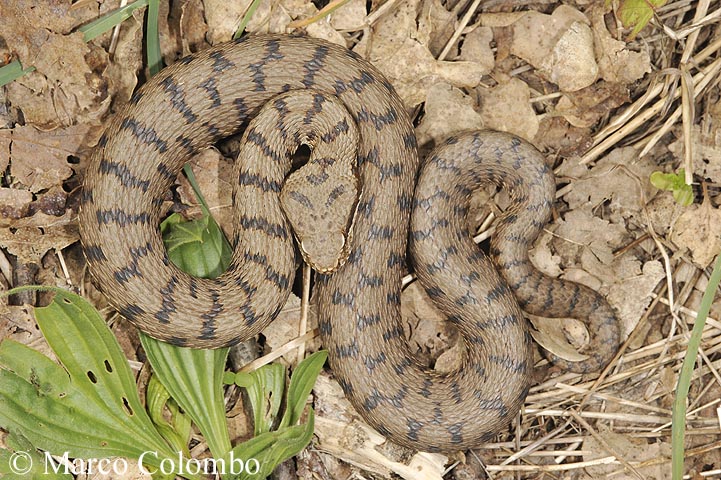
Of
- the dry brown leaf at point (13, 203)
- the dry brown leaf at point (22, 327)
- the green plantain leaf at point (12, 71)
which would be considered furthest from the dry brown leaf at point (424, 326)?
the green plantain leaf at point (12, 71)

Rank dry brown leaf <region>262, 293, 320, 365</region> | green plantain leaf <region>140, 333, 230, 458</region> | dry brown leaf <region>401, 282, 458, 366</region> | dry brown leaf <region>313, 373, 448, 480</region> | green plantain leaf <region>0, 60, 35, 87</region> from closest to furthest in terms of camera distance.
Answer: green plantain leaf <region>0, 60, 35, 87</region> < green plantain leaf <region>140, 333, 230, 458</region> < dry brown leaf <region>313, 373, 448, 480</region> < dry brown leaf <region>262, 293, 320, 365</region> < dry brown leaf <region>401, 282, 458, 366</region>

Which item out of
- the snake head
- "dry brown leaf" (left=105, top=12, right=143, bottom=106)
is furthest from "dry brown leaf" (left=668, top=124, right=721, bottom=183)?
"dry brown leaf" (left=105, top=12, right=143, bottom=106)

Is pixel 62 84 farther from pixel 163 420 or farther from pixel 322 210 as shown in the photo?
pixel 163 420

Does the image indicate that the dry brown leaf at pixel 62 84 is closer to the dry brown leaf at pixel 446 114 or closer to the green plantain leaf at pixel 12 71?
the green plantain leaf at pixel 12 71

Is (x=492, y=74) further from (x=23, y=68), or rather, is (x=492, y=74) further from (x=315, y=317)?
(x=23, y=68)

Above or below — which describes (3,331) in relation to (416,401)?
above

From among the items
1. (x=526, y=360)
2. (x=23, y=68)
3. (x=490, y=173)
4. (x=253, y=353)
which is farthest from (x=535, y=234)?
(x=23, y=68)

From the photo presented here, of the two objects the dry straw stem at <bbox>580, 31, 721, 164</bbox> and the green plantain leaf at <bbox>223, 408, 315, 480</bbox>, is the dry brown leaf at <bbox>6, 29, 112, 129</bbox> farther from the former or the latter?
the dry straw stem at <bbox>580, 31, 721, 164</bbox>
